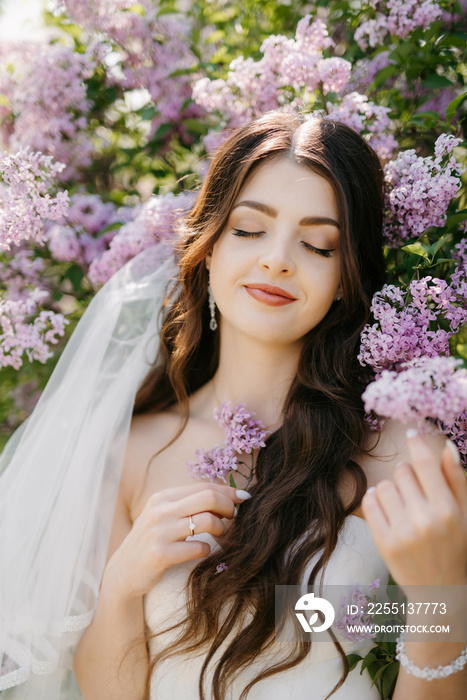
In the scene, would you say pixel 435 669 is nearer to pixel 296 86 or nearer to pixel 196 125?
pixel 296 86

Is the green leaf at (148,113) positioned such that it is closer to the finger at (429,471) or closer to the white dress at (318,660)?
the white dress at (318,660)

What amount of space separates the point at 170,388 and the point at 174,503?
2.34 ft

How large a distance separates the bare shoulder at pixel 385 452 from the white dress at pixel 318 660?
13 cm

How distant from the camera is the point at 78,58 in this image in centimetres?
232

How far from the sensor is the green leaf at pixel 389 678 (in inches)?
55.6

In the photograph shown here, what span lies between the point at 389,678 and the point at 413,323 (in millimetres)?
845

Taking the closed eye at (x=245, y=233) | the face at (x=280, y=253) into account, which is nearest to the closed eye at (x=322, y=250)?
the face at (x=280, y=253)

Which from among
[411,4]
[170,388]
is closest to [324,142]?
[411,4]

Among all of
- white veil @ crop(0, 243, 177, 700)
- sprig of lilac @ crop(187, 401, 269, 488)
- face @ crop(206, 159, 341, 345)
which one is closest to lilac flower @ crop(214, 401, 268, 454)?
sprig of lilac @ crop(187, 401, 269, 488)

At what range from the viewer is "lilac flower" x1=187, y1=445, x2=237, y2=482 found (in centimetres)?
164

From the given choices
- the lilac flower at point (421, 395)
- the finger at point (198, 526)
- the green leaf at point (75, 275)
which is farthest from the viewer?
the green leaf at point (75, 275)

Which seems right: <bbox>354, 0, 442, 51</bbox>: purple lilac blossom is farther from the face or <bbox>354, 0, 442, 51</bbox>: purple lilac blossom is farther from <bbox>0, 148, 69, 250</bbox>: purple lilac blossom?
<bbox>0, 148, 69, 250</bbox>: purple lilac blossom

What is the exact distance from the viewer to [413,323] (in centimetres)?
147

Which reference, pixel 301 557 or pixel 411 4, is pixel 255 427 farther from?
pixel 411 4
